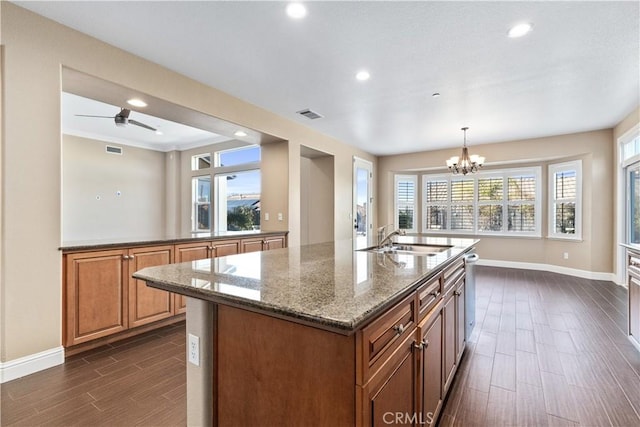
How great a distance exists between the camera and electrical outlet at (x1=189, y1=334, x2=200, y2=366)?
1290 millimetres

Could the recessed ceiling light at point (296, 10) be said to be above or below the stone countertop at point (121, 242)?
above

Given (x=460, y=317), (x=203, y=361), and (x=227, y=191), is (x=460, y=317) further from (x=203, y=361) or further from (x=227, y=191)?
(x=227, y=191)

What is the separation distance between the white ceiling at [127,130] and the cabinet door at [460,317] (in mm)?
4872

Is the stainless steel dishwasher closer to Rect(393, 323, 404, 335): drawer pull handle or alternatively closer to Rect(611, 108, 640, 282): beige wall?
Rect(393, 323, 404, 335): drawer pull handle

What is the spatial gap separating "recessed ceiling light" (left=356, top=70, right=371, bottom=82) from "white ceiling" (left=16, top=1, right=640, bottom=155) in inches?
3.3

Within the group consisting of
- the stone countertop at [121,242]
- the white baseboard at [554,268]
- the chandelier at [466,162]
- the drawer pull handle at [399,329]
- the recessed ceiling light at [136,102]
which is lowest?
the white baseboard at [554,268]

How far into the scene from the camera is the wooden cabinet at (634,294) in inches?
98.2

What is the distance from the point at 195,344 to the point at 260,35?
2.33m

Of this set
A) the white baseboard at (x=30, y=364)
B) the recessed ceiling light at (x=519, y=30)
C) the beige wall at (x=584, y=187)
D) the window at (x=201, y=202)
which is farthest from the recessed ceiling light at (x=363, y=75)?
the window at (x=201, y=202)

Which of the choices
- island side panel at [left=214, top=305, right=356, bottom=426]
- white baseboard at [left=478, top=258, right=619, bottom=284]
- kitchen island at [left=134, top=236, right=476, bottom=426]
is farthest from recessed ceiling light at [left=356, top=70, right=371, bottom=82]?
white baseboard at [left=478, top=258, right=619, bottom=284]

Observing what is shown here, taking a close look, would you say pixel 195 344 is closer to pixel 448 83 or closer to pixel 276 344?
pixel 276 344

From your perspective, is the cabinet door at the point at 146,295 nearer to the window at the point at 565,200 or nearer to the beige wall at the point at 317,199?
the beige wall at the point at 317,199

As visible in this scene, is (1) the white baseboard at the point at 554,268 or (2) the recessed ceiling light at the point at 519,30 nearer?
(2) the recessed ceiling light at the point at 519,30

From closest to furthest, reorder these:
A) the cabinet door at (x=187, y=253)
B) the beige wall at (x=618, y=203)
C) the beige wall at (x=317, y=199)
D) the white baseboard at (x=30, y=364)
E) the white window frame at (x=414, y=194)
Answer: the white baseboard at (x=30, y=364) < the cabinet door at (x=187, y=253) < the beige wall at (x=618, y=203) < the beige wall at (x=317, y=199) < the white window frame at (x=414, y=194)
